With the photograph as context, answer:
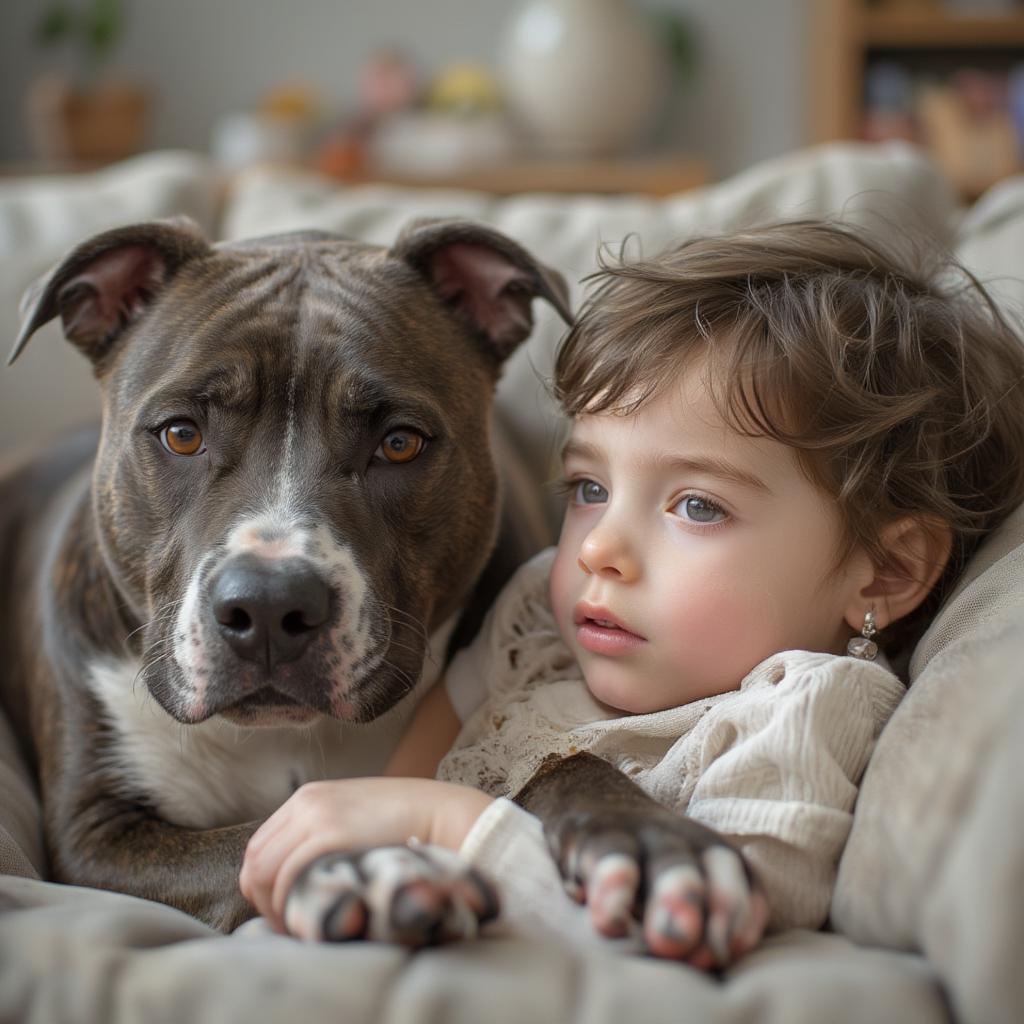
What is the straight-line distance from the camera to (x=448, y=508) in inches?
72.2

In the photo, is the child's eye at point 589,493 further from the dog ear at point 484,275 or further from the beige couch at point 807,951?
the beige couch at point 807,951

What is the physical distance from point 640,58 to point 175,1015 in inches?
202

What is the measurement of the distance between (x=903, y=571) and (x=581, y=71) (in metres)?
4.27

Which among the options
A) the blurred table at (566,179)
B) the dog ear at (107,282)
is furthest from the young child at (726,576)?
the blurred table at (566,179)

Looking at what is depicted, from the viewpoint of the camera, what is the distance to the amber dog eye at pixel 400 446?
1.74m

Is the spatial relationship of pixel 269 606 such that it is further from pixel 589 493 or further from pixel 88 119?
pixel 88 119

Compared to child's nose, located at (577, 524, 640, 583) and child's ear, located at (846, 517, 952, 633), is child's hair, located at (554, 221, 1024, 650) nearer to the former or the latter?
child's ear, located at (846, 517, 952, 633)

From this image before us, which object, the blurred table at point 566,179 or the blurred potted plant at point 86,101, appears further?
the blurred potted plant at point 86,101

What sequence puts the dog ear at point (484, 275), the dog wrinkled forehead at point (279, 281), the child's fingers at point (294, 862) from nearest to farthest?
the child's fingers at point (294, 862)
the dog wrinkled forehead at point (279, 281)
the dog ear at point (484, 275)

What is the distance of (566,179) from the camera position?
530 centimetres

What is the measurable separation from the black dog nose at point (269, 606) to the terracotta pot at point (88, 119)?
14.8ft

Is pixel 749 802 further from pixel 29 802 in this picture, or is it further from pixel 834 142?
pixel 834 142

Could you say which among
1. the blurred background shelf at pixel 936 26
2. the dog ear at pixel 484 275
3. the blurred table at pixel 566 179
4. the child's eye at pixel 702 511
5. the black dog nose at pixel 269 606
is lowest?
the blurred table at pixel 566 179

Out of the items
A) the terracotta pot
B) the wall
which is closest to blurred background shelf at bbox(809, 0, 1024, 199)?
the wall
